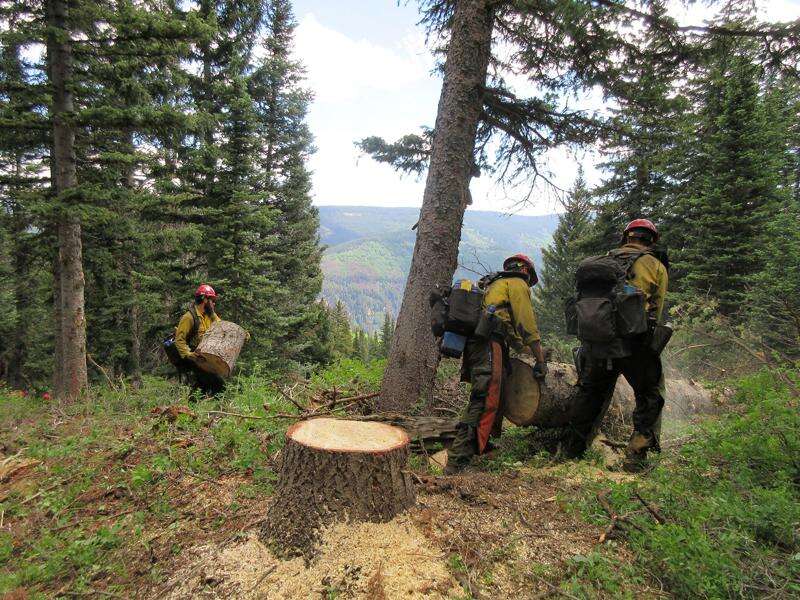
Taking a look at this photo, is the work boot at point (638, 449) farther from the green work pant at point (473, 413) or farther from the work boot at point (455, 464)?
the work boot at point (455, 464)

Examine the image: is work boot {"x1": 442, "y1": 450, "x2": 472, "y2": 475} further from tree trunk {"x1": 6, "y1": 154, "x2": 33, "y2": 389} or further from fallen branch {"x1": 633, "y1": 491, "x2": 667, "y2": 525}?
tree trunk {"x1": 6, "y1": 154, "x2": 33, "y2": 389}

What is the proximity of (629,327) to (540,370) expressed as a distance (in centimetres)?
97

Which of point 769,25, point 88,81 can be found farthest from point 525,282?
point 88,81

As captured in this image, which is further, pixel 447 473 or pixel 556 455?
pixel 556 455

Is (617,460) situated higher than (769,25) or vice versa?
(769,25)

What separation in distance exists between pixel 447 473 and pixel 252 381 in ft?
15.4

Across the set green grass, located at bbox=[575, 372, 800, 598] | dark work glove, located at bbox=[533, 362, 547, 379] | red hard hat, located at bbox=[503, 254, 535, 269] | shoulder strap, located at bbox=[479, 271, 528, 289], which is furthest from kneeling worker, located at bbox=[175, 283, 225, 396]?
green grass, located at bbox=[575, 372, 800, 598]

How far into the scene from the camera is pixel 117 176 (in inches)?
414

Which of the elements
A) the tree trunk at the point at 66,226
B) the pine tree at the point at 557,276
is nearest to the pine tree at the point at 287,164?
the tree trunk at the point at 66,226

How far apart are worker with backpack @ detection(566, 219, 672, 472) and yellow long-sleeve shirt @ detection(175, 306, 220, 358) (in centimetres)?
614

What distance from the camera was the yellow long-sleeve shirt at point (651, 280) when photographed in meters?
3.95

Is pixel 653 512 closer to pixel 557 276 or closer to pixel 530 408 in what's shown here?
pixel 530 408

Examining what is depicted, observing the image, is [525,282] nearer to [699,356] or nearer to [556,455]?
[556,455]

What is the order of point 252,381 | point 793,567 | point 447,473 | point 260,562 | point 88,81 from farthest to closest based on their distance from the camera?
1. point 88,81
2. point 252,381
3. point 447,473
4. point 260,562
5. point 793,567
